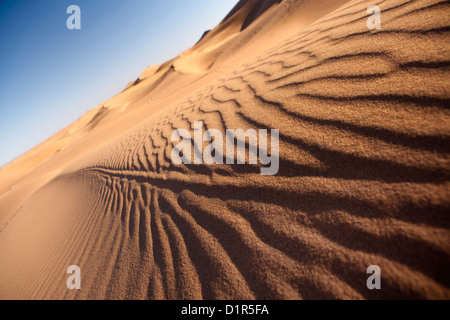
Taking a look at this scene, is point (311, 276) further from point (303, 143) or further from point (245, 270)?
point (303, 143)

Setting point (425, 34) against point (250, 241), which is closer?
point (250, 241)

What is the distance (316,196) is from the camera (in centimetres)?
103

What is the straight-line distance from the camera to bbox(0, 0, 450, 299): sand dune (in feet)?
2.56

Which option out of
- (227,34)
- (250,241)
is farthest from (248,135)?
(227,34)

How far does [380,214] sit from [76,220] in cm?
334

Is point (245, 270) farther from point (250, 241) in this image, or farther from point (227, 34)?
point (227, 34)

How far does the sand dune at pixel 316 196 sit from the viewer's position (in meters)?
0.78

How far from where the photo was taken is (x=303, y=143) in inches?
49.6
